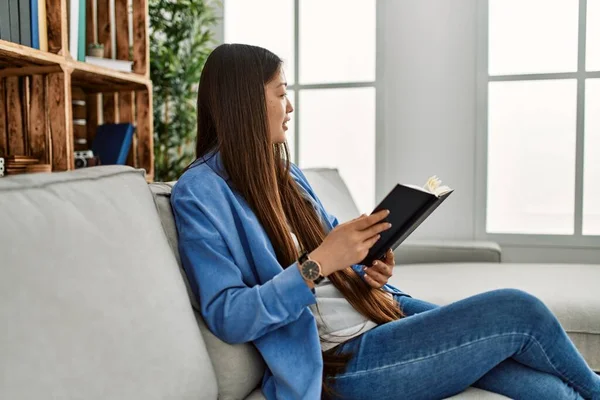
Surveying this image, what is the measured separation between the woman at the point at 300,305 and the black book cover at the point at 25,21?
72cm

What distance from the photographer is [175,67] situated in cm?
287

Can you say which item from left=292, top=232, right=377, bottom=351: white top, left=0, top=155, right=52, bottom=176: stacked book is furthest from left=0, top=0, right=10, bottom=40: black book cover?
left=292, top=232, right=377, bottom=351: white top

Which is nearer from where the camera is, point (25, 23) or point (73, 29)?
point (25, 23)

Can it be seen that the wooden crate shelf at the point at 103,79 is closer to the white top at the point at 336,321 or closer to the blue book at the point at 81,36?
the blue book at the point at 81,36

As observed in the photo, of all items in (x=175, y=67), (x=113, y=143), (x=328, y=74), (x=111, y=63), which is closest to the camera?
(x=111, y=63)

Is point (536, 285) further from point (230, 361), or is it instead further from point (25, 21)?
point (25, 21)

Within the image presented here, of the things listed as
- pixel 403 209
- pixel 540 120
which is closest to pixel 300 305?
pixel 403 209

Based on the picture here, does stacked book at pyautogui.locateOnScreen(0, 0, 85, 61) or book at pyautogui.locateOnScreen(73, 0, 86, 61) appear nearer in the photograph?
stacked book at pyautogui.locateOnScreen(0, 0, 85, 61)

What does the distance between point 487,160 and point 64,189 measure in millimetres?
2561

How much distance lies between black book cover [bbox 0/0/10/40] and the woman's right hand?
113 centimetres

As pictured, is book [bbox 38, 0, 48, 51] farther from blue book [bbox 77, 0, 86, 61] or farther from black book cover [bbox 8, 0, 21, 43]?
blue book [bbox 77, 0, 86, 61]

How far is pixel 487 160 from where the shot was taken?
304 centimetres

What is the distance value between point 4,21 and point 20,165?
412mm

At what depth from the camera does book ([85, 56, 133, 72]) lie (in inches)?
79.8
